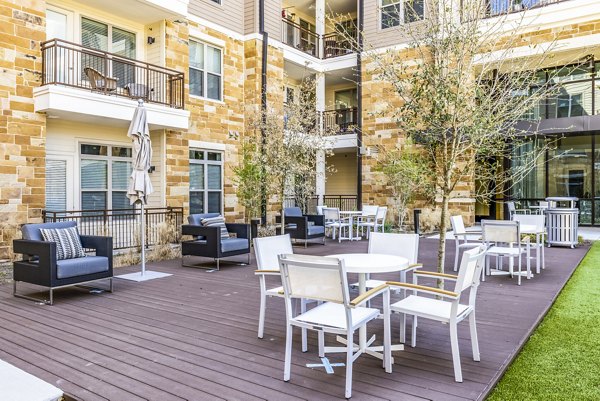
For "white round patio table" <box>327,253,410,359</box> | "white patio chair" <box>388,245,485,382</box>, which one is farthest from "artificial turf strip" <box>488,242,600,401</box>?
"white round patio table" <box>327,253,410,359</box>

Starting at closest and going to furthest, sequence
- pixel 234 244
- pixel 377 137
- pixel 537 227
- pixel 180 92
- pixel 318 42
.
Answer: pixel 537 227 → pixel 234 244 → pixel 180 92 → pixel 377 137 → pixel 318 42

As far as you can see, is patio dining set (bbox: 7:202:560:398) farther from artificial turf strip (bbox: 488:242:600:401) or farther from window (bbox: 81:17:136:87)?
window (bbox: 81:17:136:87)

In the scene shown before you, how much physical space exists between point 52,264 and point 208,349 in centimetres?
303

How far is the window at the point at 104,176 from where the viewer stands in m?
9.35

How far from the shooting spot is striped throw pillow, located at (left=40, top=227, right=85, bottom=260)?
6039 millimetres

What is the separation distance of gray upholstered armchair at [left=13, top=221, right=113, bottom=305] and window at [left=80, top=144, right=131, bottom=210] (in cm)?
319

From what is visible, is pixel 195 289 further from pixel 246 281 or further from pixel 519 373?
pixel 519 373

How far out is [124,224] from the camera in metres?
9.51

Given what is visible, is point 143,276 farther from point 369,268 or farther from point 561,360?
point 561,360

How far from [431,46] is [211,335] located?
3.98 m

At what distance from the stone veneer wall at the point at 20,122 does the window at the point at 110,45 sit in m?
1.32

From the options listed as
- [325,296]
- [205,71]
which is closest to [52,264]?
[325,296]

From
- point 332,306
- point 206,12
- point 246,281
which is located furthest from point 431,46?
point 206,12

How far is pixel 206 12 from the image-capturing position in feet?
38.9
